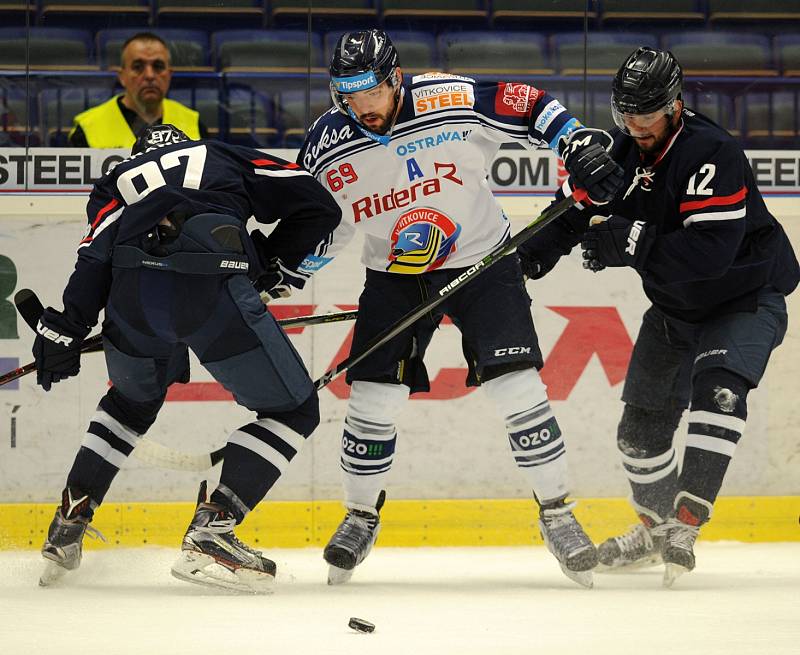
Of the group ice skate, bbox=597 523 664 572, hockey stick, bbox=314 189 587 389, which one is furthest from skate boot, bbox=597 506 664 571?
hockey stick, bbox=314 189 587 389

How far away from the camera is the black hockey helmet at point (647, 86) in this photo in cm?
327

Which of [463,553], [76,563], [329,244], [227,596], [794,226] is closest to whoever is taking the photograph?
[227,596]

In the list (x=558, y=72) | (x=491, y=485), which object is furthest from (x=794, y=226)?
(x=491, y=485)

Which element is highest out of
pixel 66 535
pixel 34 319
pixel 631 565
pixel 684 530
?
pixel 34 319

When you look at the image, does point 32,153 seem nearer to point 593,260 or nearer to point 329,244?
point 329,244

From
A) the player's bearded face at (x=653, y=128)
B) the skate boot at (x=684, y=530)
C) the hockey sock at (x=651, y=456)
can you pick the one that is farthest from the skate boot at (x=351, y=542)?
the player's bearded face at (x=653, y=128)

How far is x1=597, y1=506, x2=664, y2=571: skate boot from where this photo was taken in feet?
12.2

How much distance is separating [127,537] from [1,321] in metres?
0.82

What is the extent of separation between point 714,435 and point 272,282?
3.93 ft

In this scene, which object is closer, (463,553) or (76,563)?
(76,563)

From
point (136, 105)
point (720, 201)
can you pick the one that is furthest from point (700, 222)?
point (136, 105)

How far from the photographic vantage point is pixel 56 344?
315 centimetres

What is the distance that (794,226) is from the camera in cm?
462

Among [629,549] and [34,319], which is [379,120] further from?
[629,549]
